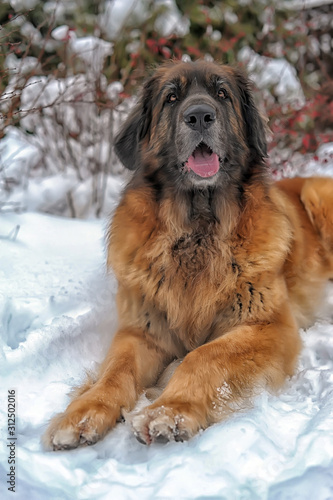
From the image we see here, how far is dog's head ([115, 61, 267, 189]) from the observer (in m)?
2.65

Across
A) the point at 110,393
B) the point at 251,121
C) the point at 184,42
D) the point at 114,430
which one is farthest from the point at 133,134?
the point at 184,42

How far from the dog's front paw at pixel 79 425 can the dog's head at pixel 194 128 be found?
4.39 feet

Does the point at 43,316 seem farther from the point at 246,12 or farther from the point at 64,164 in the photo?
the point at 246,12

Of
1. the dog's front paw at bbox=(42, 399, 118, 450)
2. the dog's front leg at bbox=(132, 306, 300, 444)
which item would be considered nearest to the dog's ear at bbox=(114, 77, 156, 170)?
the dog's front leg at bbox=(132, 306, 300, 444)

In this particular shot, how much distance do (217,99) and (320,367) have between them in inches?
65.8

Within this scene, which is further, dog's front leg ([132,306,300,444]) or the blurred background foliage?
the blurred background foliage

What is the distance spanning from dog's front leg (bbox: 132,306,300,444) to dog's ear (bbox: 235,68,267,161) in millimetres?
1061

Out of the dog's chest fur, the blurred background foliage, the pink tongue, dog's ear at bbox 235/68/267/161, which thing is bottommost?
the dog's chest fur

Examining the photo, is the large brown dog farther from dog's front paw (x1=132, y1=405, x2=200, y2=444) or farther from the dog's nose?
dog's front paw (x1=132, y1=405, x2=200, y2=444)

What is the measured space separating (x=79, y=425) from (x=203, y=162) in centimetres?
153

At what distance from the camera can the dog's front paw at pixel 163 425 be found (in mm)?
1872

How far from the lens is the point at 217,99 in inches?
114

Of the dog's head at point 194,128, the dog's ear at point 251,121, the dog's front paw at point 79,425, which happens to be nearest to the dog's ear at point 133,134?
the dog's head at point 194,128

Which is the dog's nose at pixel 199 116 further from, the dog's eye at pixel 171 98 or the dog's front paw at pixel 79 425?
the dog's front paw at pixel 79 425
